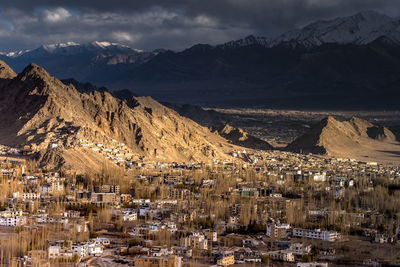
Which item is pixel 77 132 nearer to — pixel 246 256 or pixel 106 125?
pixel 106 125

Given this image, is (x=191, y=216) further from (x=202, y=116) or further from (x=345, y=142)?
(x=202, y=116)

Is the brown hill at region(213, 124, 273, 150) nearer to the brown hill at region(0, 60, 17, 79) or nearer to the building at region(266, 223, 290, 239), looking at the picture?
the brown hill at region(0, 60, 17, 79)

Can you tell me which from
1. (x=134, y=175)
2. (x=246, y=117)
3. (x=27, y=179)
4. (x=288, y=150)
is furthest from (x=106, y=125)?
(x=246, y=117)

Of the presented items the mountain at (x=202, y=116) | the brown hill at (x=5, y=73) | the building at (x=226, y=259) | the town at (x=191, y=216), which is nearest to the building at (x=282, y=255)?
the town at (x=191, y=216)

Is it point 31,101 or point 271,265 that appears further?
point 31,101

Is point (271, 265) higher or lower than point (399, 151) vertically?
lower

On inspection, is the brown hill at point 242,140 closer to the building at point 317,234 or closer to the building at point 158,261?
the building at point 317,234
